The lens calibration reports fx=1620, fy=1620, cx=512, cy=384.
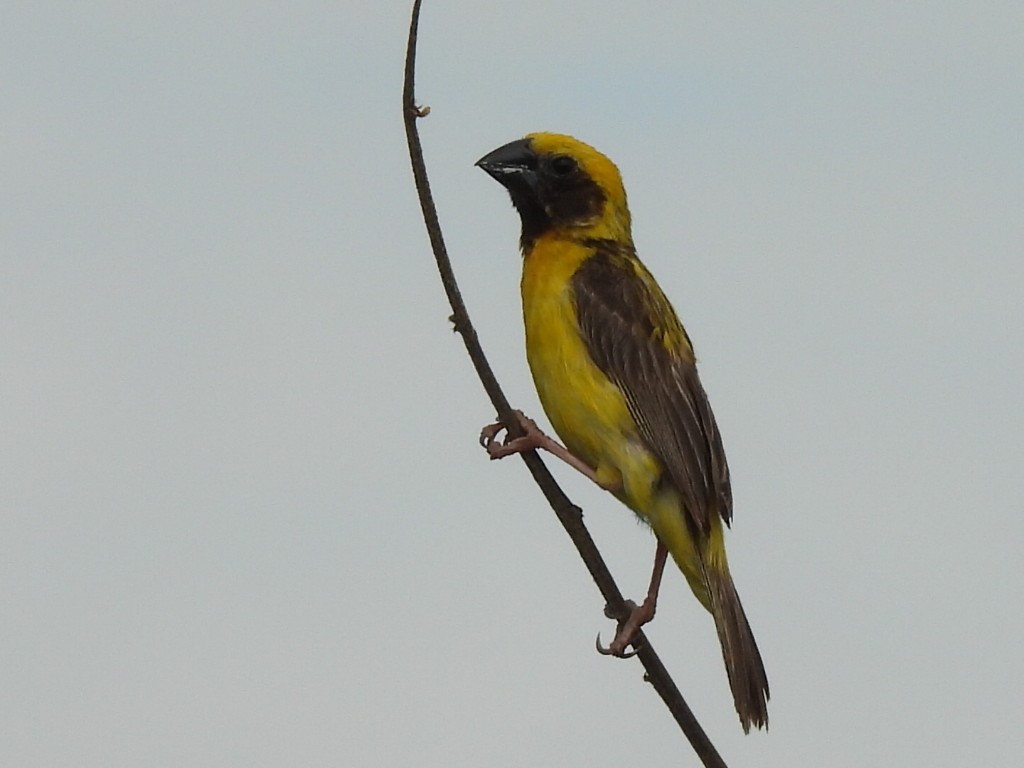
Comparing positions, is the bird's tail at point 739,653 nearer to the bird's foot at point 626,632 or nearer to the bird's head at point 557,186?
the bird's foot at point 626,632

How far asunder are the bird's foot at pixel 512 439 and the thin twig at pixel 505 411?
3.03 feet

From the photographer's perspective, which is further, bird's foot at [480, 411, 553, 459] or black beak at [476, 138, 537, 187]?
black beak at [476, 138, 537, 187]

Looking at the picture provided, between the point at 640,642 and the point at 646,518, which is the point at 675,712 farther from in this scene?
the point at 646,518

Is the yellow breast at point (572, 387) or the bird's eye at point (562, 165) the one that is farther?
the bird's eye at point (562, 165)

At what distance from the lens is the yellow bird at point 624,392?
248 inches

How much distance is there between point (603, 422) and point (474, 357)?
2195 millimetres

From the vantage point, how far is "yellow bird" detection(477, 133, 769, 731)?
248 inches

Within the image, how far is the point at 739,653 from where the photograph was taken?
243 inches

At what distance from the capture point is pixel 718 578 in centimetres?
642

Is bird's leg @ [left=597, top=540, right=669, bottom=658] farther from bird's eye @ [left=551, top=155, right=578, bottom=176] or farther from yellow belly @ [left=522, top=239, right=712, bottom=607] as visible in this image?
bird's eye @ [left=551, top=155, right=578, bottom=176]

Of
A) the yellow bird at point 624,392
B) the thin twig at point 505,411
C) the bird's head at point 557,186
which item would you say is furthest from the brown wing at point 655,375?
the thin twig at point 505,411

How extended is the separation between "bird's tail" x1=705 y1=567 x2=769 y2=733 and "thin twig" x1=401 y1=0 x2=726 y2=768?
1.40 meters

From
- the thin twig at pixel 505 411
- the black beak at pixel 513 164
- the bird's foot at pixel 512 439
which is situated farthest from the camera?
the black beak at pixel 513 164

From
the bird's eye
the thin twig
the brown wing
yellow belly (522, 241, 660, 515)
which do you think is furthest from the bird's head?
the thin twig
